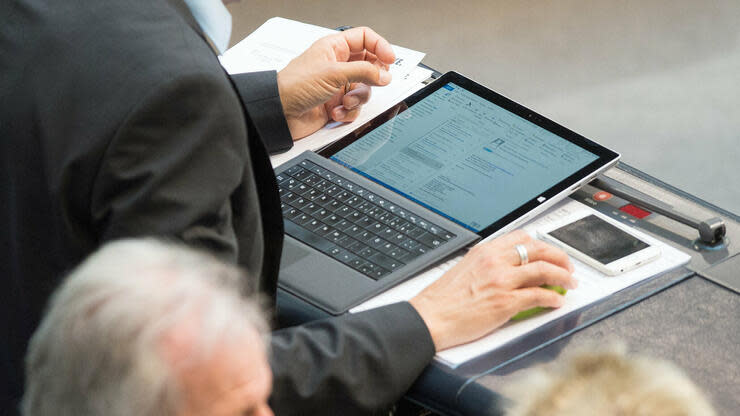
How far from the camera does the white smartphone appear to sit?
4.06ft

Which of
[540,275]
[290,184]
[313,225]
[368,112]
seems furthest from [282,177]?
[540,275]

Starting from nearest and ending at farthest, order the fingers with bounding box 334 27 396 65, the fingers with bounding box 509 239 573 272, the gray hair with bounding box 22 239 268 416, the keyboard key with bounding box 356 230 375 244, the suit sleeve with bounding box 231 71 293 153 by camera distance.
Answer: the gray hair with bounding box 22 239 268 416 → the fingers with bounding box 509 239 573 272 → the keyboard key with bounding box 356 230 375 244 → the suit sleeve with bounding box 231 71 293 153 → the fingers with bounding box 334 27 396 65

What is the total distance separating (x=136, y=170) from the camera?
94 centimetres

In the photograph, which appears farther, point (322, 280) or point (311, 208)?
point (311, 208)

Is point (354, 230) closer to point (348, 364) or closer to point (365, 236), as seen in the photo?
point (365, 236)

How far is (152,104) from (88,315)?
0.34m

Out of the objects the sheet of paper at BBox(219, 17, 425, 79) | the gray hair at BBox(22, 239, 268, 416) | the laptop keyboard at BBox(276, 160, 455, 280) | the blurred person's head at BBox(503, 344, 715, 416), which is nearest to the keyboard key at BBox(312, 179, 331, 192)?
the laptop keyboard at BBox(276, 160, 455, 280)

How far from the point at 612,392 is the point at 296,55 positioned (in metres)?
1.06

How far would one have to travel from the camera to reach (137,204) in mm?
939

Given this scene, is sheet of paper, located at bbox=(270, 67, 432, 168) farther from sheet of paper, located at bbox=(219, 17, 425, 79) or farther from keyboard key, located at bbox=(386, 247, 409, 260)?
keyboard key, located at bbox=(386, 247, 409, 260)

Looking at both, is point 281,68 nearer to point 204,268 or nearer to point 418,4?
point 204,268

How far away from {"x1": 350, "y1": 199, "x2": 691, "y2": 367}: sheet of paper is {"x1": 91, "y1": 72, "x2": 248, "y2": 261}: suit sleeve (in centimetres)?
32

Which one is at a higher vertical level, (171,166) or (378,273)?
(171,166)

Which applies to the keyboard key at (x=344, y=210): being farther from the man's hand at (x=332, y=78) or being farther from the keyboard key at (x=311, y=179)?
the man's hand at (x=332, y=78)
